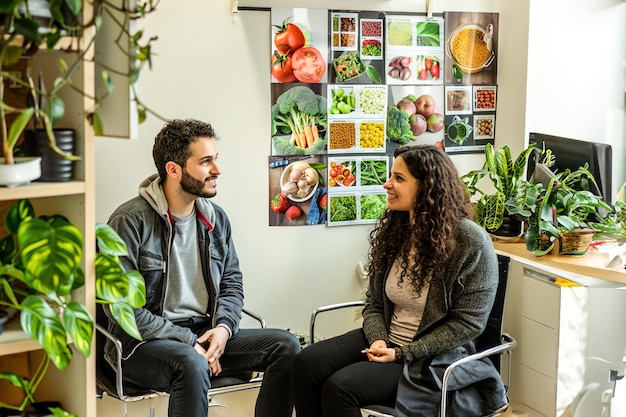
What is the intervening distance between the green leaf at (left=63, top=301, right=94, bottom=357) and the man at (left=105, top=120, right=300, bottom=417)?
101cm

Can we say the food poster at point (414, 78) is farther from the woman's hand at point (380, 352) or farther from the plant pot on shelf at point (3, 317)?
the plant pot on shelf at point (3, 317)

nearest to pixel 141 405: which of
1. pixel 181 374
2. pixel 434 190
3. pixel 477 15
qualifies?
pixel 181 374

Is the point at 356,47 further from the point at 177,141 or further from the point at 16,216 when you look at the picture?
the point at 16,216

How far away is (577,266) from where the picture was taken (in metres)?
3.19

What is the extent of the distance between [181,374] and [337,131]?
4.70ft

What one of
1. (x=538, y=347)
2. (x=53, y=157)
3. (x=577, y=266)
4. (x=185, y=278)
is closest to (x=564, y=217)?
(x=577, y=266)

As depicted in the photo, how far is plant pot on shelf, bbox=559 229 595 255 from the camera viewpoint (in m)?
3.31

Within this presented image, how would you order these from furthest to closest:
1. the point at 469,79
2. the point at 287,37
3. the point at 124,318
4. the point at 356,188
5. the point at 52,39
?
the point at 469,79
the point at 356,188
the point at 287,37
the point at 124,318
the point at 52,39

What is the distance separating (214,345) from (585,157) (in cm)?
166

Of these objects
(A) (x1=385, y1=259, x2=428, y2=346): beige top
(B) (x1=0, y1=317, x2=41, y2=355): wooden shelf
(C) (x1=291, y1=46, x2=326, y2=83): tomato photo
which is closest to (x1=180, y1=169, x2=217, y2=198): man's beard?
(A) (x1=385, y1=259, x2=428, y2=346): beige top

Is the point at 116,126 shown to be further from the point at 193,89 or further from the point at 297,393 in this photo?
the point at 193,89

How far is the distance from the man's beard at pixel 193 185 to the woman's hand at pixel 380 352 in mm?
805

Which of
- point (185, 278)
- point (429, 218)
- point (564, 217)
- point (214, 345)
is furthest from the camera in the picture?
point (564, 217)

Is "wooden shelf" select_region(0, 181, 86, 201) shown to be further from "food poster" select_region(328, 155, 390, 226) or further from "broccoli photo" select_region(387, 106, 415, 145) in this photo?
"broccoli photo" select_region(387, 106, 415, 145)
